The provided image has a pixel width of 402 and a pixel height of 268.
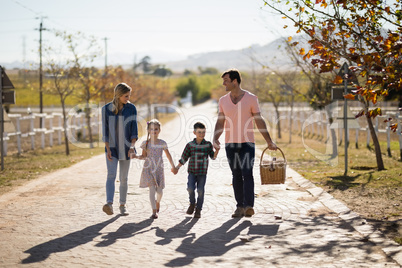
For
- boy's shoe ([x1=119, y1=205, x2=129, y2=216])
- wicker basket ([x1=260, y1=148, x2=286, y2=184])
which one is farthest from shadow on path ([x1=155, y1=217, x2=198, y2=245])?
wicker basket ([x1=260, y1=148, x2=286, y2=184])

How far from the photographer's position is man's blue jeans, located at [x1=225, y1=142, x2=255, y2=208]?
807cm

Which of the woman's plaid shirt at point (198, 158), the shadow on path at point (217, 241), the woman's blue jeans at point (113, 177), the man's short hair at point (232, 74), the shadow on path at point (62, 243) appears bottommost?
the shadow on path at point (217, 241)

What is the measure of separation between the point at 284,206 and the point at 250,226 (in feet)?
5.38

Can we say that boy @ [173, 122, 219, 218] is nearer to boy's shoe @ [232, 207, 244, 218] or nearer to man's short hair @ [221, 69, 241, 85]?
boy's shoe @ [232, 207, 244, 218]

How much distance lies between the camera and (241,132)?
8055mm

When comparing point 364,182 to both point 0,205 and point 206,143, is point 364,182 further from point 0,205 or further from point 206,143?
point 0,205

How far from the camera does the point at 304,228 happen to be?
7230mm

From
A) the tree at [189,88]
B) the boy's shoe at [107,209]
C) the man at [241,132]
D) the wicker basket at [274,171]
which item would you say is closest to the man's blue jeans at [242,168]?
the man at [241,132]

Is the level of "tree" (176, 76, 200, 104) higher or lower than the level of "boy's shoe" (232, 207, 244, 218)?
higher

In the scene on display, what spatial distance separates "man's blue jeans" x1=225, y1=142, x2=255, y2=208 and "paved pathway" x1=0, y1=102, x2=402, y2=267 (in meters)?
0.30

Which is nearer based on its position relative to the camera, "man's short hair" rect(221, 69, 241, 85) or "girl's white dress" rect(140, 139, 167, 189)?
"man's short hair" rect(221, 69, 241, 85)

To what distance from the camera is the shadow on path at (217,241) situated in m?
5.91

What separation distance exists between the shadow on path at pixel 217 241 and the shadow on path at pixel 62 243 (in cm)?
116

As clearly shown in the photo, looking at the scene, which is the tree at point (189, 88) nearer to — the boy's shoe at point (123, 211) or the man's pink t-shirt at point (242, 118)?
the boy's shoe at point (123, 211)
